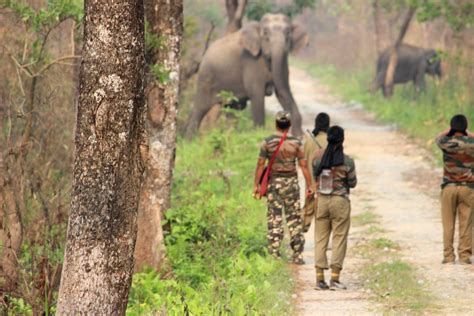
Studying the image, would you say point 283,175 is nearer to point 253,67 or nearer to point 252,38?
point 252,38

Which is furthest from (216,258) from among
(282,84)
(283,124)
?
(282,84)

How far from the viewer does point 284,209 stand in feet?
43.4

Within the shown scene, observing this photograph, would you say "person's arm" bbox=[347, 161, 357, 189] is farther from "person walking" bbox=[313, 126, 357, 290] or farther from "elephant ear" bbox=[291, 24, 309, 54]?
"elephant ear" bbox=[291, 24, 309, 54]

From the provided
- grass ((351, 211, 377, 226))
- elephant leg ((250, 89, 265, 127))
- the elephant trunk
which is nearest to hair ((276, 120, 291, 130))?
grass ((351, 211, 377, 226))

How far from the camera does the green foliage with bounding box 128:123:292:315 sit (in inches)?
424

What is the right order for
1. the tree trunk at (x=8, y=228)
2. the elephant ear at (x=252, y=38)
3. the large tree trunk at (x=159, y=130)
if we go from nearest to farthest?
the tree trunk at (x=8, y=228), the large tree trunk at (x=159, y=130), the elephant ear at (x=252, y=38)

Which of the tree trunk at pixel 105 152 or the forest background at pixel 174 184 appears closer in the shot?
the tree trunk at pixel 105 152

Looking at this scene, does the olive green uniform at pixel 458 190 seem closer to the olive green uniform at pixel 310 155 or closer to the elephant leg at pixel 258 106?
the olive green uniform at pixel 310 155

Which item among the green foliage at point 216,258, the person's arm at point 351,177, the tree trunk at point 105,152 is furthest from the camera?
the person's arm at point 351,177

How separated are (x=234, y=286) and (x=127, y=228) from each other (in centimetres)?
322

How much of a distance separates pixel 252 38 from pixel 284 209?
12.9 m

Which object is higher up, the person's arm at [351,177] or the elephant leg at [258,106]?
the person's arm at [351,177]

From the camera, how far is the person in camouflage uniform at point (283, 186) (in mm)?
13031

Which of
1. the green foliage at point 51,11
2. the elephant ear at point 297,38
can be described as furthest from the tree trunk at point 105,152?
the elephant ear at point 297,38
